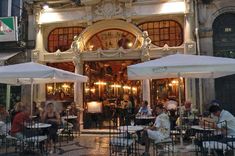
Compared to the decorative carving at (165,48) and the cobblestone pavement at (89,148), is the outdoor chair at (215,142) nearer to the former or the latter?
the cobblestone pavement at (89,148)

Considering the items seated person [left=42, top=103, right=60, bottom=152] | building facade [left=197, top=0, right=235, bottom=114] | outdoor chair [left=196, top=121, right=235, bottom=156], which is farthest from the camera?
building facade [left=197, top=0, right=235, bottom=114]

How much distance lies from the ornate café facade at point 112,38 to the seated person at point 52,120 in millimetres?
4457

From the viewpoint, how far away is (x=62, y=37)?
1564 centimetres

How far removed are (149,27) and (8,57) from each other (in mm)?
6611

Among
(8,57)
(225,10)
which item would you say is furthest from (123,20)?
(8,57)

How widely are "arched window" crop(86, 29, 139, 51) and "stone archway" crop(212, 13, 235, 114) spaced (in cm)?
366

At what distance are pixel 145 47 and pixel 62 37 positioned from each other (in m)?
4.26

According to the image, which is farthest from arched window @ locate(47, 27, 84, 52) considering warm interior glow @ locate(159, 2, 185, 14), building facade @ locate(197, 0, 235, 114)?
building facade @ locate(197, 0, 235, 114)

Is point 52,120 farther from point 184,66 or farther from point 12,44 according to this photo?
point 12,44

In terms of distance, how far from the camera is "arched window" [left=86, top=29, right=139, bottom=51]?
48.7ft

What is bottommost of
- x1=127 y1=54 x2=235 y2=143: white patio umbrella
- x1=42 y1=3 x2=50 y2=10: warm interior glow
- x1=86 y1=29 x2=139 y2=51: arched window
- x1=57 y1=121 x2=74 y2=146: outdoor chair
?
x1=57 y1=121 x2=74 y2=146: outdoor chair

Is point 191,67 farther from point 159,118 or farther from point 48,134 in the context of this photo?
point 48,134

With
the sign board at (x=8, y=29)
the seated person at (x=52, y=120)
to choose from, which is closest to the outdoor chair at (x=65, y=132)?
the seated person at (x=52, y=120)

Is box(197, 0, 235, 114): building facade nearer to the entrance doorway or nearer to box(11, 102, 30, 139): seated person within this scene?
the entrance doorway
